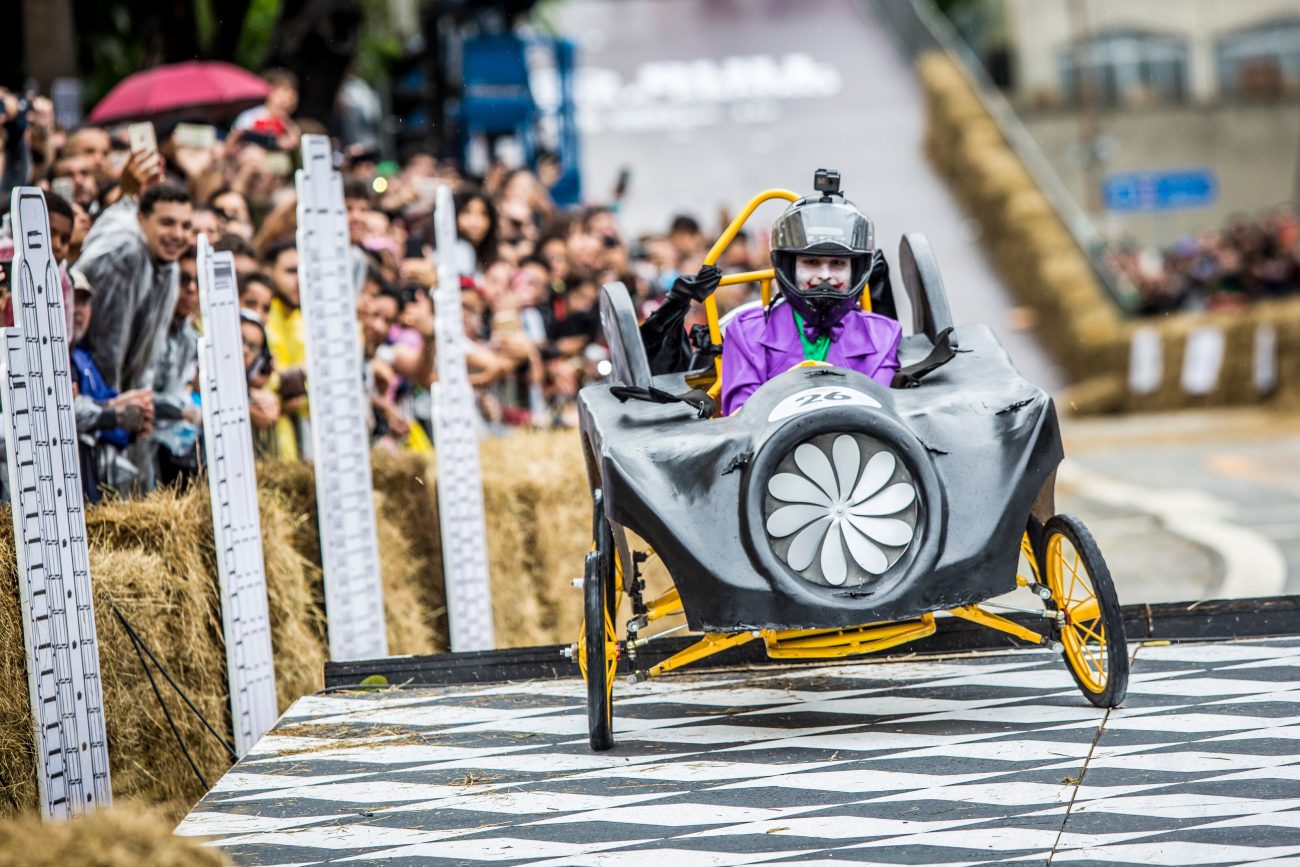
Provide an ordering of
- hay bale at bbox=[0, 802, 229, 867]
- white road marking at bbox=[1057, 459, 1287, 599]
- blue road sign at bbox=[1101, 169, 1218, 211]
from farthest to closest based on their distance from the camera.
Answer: blue road sign at bbox=[1101, 169, 1218, 211], white road marking at bbox=[1057, 459, 1287, 599], hay bale at bbox=[0, 802, 229, 867]

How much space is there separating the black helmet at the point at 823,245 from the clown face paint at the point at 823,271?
0.05 ft

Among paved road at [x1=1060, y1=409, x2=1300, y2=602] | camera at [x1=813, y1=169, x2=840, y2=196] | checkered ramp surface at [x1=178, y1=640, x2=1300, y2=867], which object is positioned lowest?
paved road at [x1=1060, y1=409, x2=1300, y2=602]

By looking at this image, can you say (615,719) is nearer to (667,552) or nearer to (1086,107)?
(667,552)

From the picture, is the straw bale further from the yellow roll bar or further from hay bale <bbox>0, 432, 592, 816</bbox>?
the yellow roll bar

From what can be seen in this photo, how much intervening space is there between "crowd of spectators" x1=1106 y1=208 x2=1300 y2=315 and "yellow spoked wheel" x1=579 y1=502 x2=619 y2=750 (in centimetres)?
1951

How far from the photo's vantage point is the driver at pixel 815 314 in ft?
20.0

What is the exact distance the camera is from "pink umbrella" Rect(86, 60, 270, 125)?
11.5 metres

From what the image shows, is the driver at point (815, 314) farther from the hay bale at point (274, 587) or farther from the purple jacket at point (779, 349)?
the hay bale at point (274, 587)

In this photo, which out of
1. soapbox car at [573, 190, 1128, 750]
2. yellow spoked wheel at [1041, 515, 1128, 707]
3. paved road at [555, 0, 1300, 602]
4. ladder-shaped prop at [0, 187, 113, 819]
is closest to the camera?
ladder-shaped prop at [0, 187, 113, 819]

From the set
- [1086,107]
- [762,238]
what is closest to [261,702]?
[762,238]

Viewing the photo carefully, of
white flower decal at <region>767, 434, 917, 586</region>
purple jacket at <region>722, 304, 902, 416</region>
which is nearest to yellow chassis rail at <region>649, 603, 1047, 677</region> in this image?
white flower decal at <region>767, 434, 917, 586</region>

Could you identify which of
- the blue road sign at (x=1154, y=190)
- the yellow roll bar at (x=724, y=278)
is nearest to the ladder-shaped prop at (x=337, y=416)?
the yellow roll bar at (x=724, y=278)

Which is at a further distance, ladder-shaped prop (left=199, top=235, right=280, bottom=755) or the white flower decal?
ladder-shaped prop (left=199, top=235, right=280, bottom=755)

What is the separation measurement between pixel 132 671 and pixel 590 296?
6.33m
